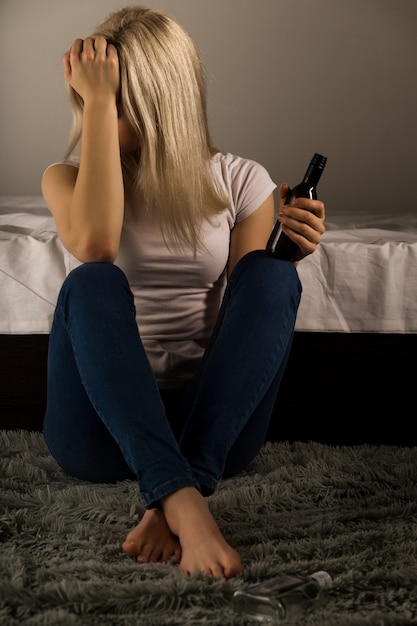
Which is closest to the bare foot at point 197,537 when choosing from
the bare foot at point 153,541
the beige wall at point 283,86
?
the bare foot at point 153,541

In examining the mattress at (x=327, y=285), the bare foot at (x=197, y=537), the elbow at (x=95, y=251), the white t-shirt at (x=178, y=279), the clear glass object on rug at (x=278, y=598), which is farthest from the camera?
the mattress at (x=327, y=285)

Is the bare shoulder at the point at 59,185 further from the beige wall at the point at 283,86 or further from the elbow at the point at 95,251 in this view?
the beige wall at the point at 283,86

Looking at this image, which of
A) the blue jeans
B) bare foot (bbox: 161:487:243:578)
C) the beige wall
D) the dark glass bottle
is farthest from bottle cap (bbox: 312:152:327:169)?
the beige wall

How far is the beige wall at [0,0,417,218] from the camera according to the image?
2.97 m

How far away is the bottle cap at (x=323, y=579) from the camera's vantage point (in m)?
1.02

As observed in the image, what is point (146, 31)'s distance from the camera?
140cm

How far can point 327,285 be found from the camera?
168 cm

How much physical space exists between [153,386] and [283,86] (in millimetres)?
2064

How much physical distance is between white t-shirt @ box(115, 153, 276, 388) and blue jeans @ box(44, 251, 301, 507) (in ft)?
0.34

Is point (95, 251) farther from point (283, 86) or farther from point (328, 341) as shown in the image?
point (283, 86)

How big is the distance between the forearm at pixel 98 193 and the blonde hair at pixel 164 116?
0.22ft

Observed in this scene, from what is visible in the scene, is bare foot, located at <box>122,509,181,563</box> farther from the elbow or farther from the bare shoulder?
the bare shoulder

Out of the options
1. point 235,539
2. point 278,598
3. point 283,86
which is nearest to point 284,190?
point 235,539

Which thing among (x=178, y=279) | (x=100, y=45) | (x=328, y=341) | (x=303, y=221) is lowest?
(x=328, y=341)
